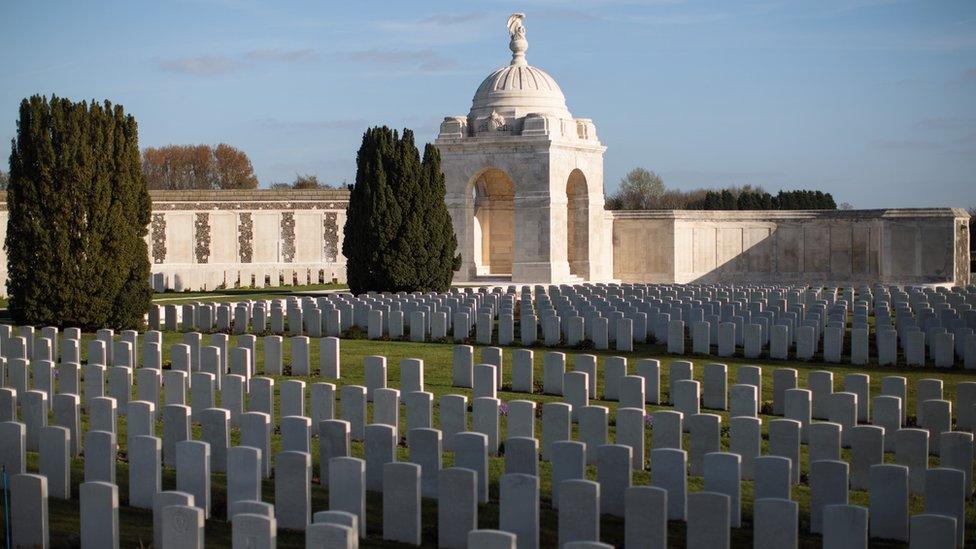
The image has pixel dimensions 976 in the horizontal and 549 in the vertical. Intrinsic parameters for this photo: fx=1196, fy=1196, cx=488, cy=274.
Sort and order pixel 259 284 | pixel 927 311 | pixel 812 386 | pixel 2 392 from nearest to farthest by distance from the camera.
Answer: pixel 2 392, pixel 812 386, pixel 927 311, pixel 259 284

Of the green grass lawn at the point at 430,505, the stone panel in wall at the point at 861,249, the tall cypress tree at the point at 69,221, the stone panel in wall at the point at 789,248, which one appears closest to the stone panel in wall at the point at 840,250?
the stone panel in wall at the point at 861,249

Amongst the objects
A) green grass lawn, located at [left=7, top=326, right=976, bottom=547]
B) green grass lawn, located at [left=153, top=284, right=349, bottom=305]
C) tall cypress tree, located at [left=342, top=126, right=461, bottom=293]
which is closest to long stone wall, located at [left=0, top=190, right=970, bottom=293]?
green grass lawn, located at [left=153, top=284, right=349, bottom=305]

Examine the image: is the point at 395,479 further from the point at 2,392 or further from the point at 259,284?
the point at 259,284

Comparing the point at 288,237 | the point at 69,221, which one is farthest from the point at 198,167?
the point at 69,221

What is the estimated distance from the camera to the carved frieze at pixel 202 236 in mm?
42500

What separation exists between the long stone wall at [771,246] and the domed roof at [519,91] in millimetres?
5766

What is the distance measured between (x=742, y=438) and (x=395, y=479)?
3572 mm

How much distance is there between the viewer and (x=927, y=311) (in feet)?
73.2

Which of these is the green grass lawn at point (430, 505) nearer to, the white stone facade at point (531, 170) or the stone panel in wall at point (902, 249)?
the white stone facade at point (531, 170)

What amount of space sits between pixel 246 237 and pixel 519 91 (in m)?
11.3

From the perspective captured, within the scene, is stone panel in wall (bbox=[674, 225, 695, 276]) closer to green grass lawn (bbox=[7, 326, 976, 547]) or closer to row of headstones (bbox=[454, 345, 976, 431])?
green grass lawn (bbox=[7, 326, 976, 547])

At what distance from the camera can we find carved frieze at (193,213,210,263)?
42500 mm

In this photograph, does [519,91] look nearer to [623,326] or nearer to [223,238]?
[223,238]

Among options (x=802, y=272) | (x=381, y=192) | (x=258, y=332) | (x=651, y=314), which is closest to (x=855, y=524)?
(x=651, y=314)
